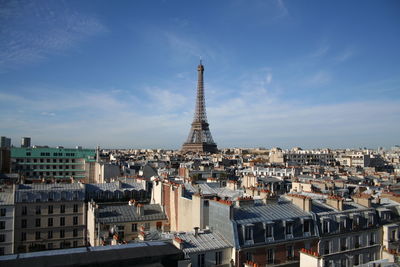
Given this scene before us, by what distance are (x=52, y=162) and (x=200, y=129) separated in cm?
8515

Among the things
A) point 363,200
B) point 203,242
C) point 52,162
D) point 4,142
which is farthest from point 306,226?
point 4,142

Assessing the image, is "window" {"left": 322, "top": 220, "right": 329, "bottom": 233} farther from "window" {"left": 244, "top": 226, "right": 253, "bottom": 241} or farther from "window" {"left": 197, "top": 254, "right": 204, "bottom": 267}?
"window" {"left": 197, "top": 254, "right": 204, "bottom": 267}

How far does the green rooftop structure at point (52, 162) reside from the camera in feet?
Result: 196

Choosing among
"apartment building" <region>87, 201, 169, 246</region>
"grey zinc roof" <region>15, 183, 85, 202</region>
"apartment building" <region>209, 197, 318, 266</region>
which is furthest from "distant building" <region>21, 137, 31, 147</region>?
"apartment building" <region>209, 197, 318, 266</region>

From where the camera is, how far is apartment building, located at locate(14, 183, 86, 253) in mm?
27406

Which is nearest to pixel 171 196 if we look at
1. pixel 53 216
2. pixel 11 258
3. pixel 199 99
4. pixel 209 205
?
pixel 209 205

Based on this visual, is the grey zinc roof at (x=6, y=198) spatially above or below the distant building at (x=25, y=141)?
below

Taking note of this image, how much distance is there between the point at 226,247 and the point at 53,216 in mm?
18923

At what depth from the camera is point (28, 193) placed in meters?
28.1

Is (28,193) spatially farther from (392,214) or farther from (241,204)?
(392,214)

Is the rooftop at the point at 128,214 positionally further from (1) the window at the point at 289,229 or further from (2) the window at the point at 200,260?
(1) the window at the point at 289,229

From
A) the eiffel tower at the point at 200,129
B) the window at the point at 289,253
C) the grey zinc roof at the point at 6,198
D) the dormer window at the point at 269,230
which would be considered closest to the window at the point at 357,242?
the window at the point at 289,253

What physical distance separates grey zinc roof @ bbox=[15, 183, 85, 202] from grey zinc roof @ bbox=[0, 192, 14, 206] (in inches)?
17.2

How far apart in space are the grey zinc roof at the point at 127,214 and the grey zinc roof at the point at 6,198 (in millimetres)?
8055
